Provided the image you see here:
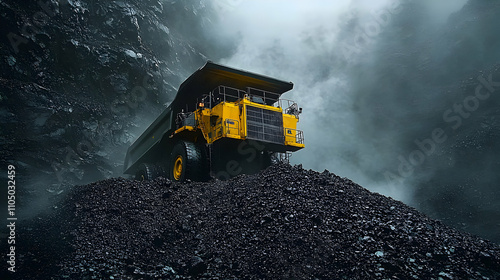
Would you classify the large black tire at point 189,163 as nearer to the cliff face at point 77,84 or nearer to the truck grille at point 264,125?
the truck grille at point 264,125

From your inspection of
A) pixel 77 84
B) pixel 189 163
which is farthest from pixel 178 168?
pixel 77 84

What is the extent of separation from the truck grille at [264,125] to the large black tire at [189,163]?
135cm

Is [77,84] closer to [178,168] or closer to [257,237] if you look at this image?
[178,168]

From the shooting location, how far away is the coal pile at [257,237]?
4582 millimetres

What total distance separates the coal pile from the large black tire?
1.34 m

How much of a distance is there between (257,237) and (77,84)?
13912 mm

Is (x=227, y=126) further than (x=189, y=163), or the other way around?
(x=189, y=163)

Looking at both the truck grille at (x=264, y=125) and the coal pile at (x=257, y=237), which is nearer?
the coal pile at (x=257, y=237)

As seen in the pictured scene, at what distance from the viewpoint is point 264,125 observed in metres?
8.72

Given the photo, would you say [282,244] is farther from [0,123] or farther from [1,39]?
[1,39]

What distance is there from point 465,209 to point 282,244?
30.4 feet

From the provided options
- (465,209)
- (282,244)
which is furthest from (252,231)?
(465,209)

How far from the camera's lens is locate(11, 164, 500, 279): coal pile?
4.58 meters

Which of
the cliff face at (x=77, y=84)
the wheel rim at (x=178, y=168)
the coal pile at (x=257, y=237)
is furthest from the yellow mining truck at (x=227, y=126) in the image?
the cliff face at (x=77, y=84)
